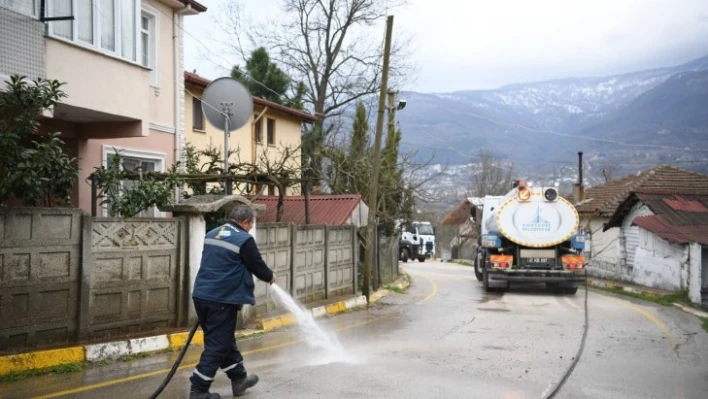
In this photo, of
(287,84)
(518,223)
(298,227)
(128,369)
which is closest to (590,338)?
(298,227)

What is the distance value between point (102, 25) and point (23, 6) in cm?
176

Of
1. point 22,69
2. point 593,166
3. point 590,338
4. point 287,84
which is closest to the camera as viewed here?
point 22,69

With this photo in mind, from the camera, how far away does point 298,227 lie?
1443 centimetres

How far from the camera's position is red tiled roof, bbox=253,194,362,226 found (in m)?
18.9

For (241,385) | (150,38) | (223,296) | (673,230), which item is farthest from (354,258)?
(223,296)

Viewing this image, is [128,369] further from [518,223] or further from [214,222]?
[518,223]

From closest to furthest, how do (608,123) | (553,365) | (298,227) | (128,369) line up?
(128,369) < (553,365) < (298,227) < (608,123)

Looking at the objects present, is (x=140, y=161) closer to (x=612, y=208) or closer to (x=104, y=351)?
(x=104, y=351)

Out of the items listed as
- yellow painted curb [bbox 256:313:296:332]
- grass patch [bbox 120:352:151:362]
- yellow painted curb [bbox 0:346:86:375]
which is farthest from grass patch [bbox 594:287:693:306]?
yellow painted curb [bbox 0:346:86:375]

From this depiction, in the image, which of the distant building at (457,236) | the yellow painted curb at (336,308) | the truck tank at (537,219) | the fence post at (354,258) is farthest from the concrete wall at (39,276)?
the distant building at (457,236)

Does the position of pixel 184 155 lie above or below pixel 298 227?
above

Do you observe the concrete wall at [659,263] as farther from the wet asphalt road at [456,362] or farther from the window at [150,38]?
the window at [150,38]

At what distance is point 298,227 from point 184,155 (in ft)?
12.2

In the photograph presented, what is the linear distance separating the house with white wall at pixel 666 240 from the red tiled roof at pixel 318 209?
9.41 m
